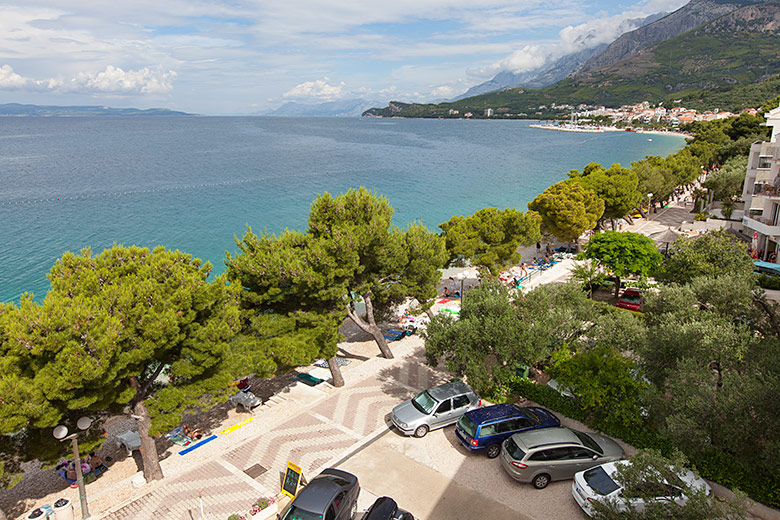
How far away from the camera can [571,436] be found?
485 inches

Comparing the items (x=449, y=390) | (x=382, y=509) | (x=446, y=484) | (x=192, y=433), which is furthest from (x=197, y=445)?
(x=449, y=390)

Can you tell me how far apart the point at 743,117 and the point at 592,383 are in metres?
71.4

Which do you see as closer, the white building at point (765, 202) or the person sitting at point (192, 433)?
the person sitting at point (192, 433)

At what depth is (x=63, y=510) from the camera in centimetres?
1101

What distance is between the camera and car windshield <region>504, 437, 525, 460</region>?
1155 centimetres

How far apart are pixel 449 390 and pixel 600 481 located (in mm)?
5266

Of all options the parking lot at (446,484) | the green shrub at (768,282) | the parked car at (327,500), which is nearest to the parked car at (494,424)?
the parking lot at (446,484)

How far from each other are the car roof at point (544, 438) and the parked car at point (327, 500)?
4483 mm

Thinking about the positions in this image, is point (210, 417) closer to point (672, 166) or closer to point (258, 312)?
point (258, 312)

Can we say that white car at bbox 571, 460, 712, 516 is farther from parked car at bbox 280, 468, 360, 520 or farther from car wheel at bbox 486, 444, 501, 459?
parked car at bbox 280, 468, 360, 520

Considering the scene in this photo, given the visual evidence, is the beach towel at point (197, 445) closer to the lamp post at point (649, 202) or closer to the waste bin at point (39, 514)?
the waste bin at point (39, 514)

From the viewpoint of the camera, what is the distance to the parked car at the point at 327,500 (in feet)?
32.0

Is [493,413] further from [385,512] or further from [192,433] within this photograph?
[192,433]

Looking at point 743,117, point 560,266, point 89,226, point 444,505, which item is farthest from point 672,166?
point 89,226
